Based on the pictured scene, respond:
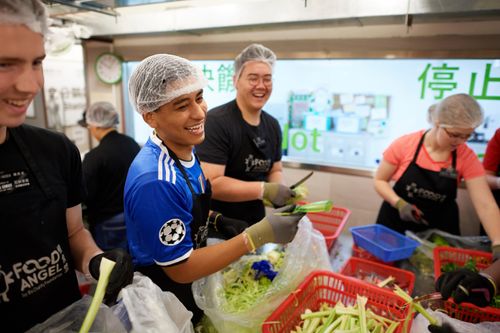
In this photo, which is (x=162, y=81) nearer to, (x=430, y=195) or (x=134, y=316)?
(x=134, y=316)

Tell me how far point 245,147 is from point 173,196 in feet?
3.37

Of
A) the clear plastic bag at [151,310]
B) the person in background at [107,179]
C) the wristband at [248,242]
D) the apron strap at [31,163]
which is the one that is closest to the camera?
the clear plastic bag at [151,310]

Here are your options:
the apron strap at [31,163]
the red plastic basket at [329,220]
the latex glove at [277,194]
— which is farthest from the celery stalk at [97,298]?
the red plastic basket at [329,220]

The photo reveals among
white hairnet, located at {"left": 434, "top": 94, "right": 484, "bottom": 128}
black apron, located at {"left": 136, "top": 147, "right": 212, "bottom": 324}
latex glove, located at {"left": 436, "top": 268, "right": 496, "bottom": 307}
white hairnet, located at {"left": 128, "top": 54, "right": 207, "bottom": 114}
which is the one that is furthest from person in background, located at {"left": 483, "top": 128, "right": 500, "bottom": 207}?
white hairnet, located at {"left": 128, "top": 54, "right": 207, "bottom": 114}

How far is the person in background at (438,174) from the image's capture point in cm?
208

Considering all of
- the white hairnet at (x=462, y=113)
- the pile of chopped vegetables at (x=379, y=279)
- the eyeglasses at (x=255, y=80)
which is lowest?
the pile of chopped vegetables at (x=379, y=279)

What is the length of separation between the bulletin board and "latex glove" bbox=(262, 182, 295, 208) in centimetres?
130

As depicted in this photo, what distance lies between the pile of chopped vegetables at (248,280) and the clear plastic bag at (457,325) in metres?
0.62

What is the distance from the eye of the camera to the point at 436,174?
2242 millimetres

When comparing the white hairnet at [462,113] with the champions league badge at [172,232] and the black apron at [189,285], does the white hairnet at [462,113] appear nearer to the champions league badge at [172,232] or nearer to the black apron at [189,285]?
the black apron at [189,285]

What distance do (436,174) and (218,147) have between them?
4.88ft

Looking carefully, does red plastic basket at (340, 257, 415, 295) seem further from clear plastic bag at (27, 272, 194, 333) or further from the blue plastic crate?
clear plastic bag at (27, 272, 194, 333)

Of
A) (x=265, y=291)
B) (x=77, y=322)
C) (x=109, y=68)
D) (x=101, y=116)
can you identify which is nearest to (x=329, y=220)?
(x=265, y=291)

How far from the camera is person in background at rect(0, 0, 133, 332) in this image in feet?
2.88
